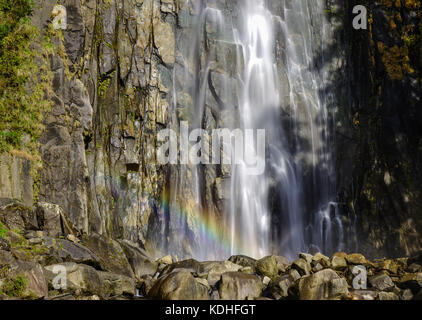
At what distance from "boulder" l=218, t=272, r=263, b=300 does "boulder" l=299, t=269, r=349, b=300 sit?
3.44ft

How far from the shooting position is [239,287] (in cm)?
895

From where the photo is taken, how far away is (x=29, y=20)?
11.0 metres

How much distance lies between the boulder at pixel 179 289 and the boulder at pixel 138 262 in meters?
2.30

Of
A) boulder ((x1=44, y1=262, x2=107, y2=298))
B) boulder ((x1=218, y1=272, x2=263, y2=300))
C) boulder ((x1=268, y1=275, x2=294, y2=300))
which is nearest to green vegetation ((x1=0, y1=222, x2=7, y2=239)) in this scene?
boulder ((x1=44, y1=262, x2=107, y2=298))

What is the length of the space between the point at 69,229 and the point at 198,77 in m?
9.13

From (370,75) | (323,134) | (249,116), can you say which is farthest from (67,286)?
(370,75)

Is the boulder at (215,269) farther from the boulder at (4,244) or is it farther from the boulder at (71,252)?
the boulder at (4,244)

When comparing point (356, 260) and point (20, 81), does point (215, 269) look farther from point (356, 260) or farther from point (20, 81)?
point (20, 81)

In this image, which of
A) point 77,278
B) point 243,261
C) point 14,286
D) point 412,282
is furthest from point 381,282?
point 14,286

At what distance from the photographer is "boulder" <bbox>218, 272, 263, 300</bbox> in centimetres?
881
